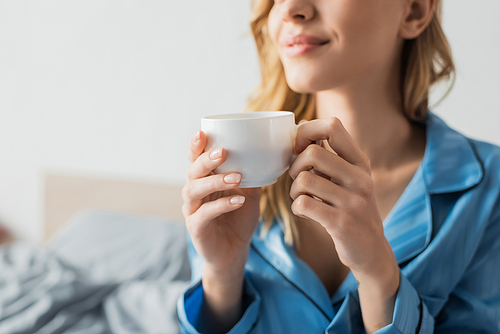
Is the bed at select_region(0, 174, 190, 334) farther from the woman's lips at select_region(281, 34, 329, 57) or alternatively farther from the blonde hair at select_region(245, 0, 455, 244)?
the woman's lips at select_region(281, 34, 329, 57)

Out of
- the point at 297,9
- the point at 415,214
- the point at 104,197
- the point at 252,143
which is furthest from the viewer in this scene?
the point at 104,197

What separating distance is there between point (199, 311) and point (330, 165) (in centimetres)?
47

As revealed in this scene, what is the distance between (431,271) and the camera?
84 centimetres

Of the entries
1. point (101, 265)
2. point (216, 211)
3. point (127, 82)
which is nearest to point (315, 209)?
point (216, 211)

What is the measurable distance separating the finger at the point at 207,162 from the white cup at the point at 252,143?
0.04 feet

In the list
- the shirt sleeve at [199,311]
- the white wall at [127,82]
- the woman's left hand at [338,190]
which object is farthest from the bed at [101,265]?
the woman's left hand at [338,190]

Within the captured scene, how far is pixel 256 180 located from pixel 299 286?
1.14 ft

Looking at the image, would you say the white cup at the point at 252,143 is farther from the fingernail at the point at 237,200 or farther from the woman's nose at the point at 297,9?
the woman's nose at the point at 297,9

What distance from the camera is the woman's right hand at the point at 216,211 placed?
1.93 ft

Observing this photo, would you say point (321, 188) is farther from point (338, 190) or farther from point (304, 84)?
point (304, 84)

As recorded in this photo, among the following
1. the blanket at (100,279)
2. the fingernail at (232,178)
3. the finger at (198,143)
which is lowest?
the blanket at (100,279)

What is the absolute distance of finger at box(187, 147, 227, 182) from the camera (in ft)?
1.86

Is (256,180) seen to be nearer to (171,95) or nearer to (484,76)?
(484,76)

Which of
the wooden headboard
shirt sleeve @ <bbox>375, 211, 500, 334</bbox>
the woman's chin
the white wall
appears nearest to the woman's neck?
the woman's chin
